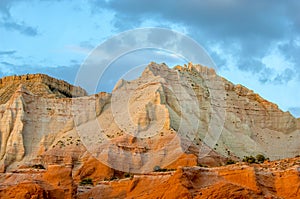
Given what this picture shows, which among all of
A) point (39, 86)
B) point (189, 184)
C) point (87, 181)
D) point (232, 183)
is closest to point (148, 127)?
point (87, 181)

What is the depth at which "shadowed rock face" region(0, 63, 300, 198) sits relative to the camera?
72.9 meters

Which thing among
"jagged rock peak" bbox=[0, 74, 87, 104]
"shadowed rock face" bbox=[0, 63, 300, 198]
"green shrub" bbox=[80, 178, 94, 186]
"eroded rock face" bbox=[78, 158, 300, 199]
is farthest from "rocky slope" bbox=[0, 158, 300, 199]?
"jagged rock peak" bbox=[0, 74, 87, 104]

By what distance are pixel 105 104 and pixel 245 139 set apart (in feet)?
60.8

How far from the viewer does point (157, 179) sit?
2199 inches

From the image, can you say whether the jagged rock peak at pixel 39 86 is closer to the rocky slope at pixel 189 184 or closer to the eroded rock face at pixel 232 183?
the rocky slope at pixel 189 184

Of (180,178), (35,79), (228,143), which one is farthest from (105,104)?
(180,178)

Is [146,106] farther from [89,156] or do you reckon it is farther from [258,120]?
[258,120]

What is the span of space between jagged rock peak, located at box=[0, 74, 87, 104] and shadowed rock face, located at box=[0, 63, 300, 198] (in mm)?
3170

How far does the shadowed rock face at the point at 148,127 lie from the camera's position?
239 ft

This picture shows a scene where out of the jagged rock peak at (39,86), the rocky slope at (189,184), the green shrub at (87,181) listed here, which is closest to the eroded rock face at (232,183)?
the rocky slope at (189,184)

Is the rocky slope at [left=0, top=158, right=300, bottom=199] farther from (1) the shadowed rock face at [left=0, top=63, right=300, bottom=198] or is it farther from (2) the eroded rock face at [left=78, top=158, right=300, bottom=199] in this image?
(1) the shadowed rock face at [left=0, top=63, right=300, bottom=198]

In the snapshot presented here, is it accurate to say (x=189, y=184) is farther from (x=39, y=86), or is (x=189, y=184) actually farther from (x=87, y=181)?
(x=39, y=86)

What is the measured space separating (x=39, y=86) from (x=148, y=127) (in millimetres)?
34656

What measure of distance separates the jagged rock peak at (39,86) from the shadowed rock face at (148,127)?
3.17 metres
